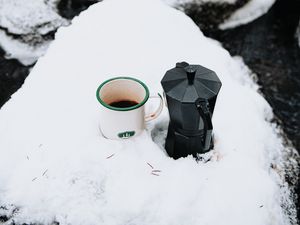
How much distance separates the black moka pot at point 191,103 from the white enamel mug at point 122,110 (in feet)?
0.54

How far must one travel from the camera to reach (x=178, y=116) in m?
2.01

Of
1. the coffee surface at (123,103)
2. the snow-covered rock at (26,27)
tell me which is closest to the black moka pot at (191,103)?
the coffee surface at (123,103)

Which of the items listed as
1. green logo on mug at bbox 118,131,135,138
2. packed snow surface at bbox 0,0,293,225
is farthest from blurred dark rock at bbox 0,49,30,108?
green logo on mug at bbox 118,131,135,138

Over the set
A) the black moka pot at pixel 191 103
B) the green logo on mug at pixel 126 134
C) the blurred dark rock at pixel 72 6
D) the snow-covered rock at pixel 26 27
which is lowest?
the snow-covered rock at pixel 26 27

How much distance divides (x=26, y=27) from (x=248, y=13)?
9.14 ft

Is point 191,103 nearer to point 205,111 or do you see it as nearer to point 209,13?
point 205,111

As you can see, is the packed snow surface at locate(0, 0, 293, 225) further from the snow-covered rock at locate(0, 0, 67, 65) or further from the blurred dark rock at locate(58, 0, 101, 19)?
the blurred dark rock at locate(58, 0, 101, 19)

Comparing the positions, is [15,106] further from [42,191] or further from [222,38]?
[222,38]

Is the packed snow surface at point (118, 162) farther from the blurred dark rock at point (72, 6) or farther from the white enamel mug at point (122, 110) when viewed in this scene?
the blurred dark rock at point (72, 6)

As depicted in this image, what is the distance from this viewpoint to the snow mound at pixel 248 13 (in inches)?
178

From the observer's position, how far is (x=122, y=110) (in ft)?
6.37

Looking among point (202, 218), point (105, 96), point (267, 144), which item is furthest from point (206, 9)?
point (202, 218)

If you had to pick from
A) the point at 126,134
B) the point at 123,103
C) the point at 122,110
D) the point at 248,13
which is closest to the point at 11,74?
the point at 123,103

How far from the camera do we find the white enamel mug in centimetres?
199
